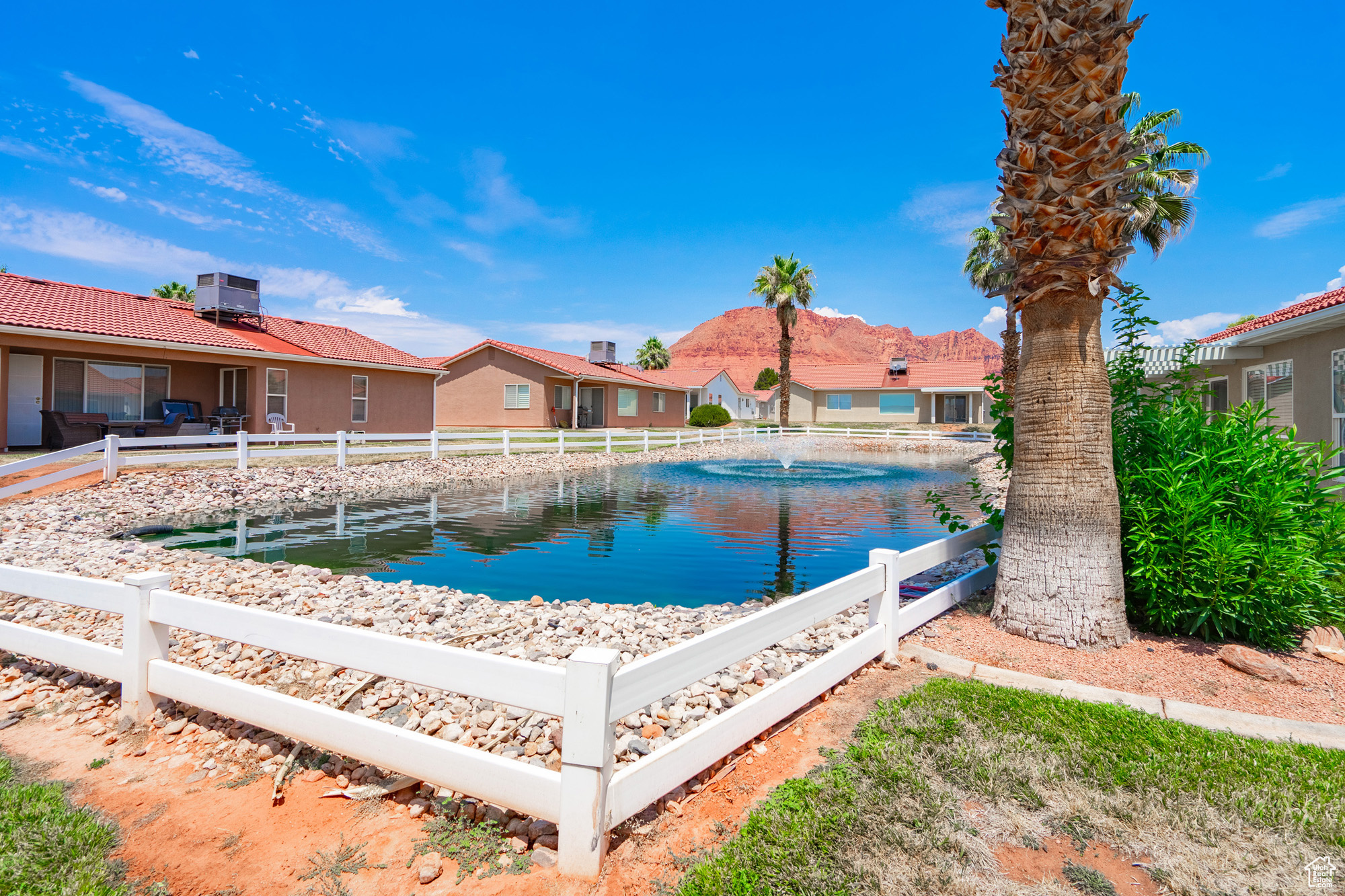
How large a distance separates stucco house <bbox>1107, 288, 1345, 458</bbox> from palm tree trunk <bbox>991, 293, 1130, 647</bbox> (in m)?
5.49

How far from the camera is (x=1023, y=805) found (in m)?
2.92

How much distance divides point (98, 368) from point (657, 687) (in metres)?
22.6

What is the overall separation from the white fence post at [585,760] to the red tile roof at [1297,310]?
1285 cm

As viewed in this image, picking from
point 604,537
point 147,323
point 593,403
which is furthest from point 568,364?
point 604,537

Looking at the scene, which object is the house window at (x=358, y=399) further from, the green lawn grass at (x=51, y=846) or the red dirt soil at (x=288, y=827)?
the green lawn grass at (x=51, y=846)

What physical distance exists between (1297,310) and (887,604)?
1328 cm

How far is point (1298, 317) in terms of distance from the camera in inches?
424

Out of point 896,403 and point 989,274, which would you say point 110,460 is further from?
point 896,403

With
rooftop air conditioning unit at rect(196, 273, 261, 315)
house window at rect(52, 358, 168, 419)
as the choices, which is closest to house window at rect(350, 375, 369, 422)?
rooftop air conditioning unit at rect(196, 273, 261, 315)

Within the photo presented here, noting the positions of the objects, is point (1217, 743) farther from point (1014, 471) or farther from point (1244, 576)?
point (1014, 471)

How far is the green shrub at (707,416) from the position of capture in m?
45.8

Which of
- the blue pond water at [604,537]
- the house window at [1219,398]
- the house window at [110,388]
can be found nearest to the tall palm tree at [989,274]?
the house window at [1219,398]

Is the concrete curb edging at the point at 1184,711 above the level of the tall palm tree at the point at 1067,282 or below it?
below
